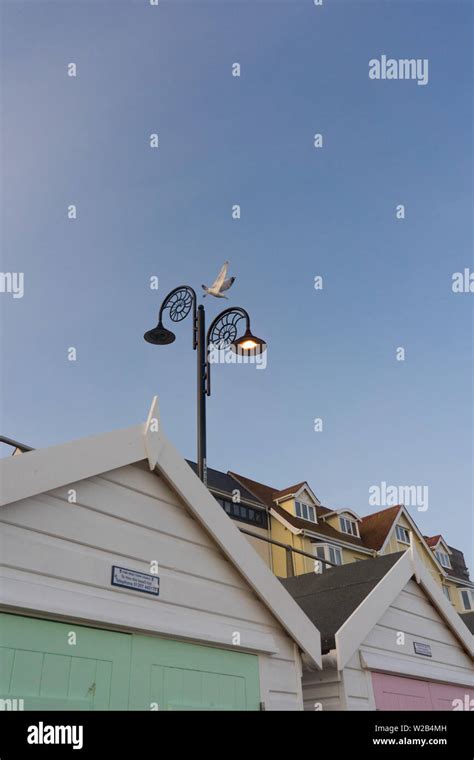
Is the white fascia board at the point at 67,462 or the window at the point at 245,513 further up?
the window at the point at 245,513

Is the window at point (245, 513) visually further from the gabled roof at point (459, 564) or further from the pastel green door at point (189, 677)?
the pastel green door at point (189, 677)

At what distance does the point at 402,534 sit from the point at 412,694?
119 feet

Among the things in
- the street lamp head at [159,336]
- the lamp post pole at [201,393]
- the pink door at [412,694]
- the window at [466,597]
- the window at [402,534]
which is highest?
the window at [402,534]

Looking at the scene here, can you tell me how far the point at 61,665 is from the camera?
4.80 metres

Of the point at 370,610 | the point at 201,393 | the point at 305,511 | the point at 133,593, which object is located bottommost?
the point at 370,610

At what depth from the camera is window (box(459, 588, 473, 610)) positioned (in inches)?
1786

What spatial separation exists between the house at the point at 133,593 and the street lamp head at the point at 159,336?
409 cm

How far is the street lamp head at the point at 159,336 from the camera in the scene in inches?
399

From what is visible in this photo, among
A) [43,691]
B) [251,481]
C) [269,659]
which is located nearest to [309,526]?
[251,481]

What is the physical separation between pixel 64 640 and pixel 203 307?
601 cm

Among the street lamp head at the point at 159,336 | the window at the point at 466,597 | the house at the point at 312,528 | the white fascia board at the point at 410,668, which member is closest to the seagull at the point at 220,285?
the street lamp head at the point at 159,336

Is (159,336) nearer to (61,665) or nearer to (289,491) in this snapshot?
(61,665)

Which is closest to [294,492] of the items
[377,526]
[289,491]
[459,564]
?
[289,491]
